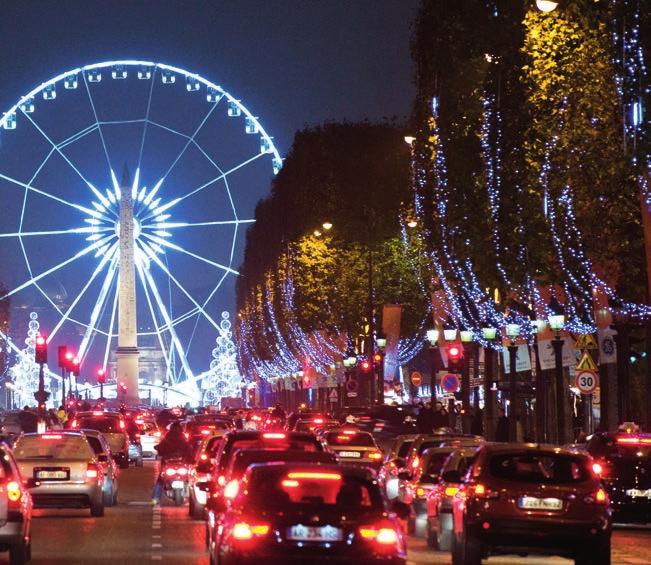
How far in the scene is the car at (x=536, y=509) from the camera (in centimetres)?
2033

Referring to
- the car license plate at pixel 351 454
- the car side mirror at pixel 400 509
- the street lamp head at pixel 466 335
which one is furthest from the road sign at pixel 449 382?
the car side mirror at pixel 400 509

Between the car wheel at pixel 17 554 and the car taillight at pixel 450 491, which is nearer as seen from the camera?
the car wheel at pixel 17 554

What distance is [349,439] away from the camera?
132 feet

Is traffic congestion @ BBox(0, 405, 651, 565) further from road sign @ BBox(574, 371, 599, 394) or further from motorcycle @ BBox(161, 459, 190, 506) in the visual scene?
road sign @ BBox(574, 371, 599, 394)

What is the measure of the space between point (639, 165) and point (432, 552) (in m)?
9.20

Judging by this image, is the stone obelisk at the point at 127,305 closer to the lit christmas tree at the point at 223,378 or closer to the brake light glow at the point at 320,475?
the lit christmas tree at the point at 223,378

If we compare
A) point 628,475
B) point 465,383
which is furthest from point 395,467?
point 465,383

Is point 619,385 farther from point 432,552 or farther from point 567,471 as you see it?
point 567,471

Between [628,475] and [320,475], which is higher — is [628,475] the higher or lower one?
the higher one

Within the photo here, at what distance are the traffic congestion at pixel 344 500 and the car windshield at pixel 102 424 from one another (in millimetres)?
15840

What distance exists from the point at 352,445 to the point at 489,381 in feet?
71.2

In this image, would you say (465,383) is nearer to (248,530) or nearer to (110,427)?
(110,427)

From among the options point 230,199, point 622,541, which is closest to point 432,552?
point 622,541

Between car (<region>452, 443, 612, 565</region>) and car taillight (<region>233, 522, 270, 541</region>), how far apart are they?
5.31 meters
